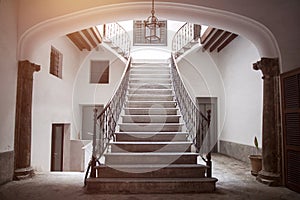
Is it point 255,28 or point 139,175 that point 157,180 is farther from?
point 255,28

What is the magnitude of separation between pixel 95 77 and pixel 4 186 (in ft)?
19.0

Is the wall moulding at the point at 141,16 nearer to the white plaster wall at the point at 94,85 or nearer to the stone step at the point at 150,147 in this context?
the stone step at the point at 150,147

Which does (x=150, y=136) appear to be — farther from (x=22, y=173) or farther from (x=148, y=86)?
(x=148, y=86)

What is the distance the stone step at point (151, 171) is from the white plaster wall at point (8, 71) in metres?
1.58

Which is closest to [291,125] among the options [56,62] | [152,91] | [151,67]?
[152,91]

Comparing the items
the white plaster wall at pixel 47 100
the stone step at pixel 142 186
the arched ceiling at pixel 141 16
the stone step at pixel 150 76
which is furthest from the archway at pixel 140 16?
the stone step at pixel 150 76

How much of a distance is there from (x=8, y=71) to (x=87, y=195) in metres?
2.38

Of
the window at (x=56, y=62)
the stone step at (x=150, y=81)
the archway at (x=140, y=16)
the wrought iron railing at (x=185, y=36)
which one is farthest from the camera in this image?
the wrought iron railing at (x=185, y=36)

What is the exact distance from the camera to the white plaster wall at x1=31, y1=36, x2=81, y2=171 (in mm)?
6034

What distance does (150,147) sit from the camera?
4.99 m

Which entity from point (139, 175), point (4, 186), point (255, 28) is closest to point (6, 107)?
point (4, 186)

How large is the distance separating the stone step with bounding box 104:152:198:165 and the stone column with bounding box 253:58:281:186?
1.22 m

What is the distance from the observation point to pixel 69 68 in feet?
27.5

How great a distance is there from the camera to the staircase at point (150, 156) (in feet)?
12.9
